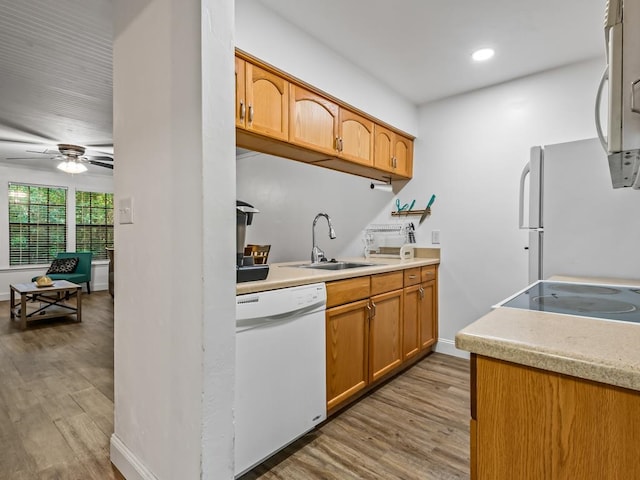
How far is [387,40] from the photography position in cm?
222

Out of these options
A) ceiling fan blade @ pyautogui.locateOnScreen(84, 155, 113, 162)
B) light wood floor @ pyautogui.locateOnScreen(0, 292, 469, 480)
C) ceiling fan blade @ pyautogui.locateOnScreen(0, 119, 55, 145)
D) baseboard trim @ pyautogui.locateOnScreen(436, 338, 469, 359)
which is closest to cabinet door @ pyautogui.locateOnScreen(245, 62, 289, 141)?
light wood floor @ pyautogui.locateOnScreen(0, 292, 469, 480)

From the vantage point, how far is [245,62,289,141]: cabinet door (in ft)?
6.07

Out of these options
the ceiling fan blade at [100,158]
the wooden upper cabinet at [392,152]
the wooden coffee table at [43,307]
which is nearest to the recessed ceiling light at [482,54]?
the wooden upper cabinet at [392,152]

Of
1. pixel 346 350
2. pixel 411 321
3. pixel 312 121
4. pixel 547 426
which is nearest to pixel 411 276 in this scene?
pixel 411 321

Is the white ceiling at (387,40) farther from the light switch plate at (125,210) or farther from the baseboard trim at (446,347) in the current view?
the baseboard trim at (446,347)

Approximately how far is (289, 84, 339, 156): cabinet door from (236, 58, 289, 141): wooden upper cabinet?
7 centimetres

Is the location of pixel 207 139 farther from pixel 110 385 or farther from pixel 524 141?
pixel 524 141

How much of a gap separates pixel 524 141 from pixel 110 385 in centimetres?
368

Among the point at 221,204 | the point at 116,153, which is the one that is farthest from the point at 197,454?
the point at 116,153

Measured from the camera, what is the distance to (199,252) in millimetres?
1136

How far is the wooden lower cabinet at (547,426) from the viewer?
1.96 ft

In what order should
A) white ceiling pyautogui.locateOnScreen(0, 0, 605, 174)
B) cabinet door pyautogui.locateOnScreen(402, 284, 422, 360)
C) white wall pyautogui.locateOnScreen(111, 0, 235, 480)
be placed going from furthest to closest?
cabinet door pyautogui.locateOnScreen(402, 284, 422, 360)
white ceiling pyautogui.locateOnScreen(0, 0, 605, 174)
white wall pyautogui.locateOnScreen(111, 0, 235, 480)

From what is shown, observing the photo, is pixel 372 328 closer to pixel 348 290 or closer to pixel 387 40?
pixel 348 290

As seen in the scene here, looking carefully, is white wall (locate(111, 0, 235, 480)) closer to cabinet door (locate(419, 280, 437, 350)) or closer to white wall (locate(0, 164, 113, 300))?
cabinet door (locate(419, 280, 437, 350))
